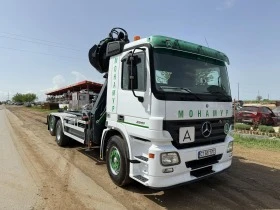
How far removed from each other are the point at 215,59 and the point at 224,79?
47 centimetres

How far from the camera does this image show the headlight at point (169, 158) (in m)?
4.42

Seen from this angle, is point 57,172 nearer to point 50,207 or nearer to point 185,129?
point 50,207


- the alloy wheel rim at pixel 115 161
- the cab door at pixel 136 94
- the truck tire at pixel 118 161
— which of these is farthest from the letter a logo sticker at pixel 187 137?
the alloy wheel rim at pixel 115 161

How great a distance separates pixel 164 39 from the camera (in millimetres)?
4680

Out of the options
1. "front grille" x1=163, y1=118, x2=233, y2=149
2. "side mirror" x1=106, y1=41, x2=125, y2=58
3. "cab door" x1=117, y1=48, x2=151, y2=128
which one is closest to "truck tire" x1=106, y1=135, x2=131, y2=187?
"cab door" x1=117, y1=48, x2=151, y2=128

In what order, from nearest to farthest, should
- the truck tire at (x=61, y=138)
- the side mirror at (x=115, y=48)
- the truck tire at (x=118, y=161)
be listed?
the truck tire at (x=118, y=161) < the side mirror at (x=115, y=48) < the truck tire at (x=61, y=138)

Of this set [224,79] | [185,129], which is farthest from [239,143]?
[185,129]

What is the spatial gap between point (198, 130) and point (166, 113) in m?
0.81

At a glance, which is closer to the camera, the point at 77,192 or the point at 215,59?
the point at 77,192

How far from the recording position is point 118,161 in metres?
5.48

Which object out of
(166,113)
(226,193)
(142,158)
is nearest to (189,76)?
(166,113)

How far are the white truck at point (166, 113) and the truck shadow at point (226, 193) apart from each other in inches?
17.9

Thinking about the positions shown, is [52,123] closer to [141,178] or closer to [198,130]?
[141,178]

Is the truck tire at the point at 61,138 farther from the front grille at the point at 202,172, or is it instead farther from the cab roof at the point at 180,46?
the front grille at the point at 202,172
